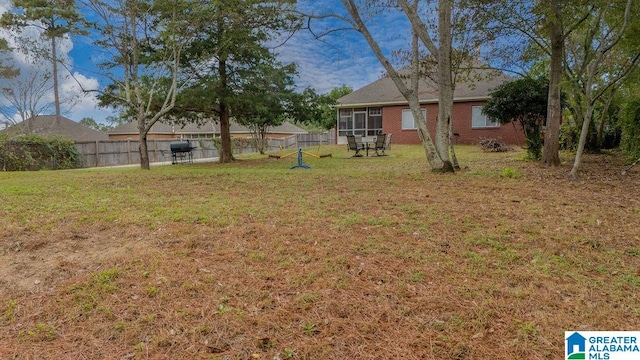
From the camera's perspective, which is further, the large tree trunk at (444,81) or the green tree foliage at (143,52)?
the green tree foliage at (143,52)

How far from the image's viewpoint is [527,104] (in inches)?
448

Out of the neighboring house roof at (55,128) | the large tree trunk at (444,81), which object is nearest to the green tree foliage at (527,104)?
the large tree trunk at (444,81)

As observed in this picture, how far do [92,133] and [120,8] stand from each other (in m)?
29.5

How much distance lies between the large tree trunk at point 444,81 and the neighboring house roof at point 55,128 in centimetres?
2287

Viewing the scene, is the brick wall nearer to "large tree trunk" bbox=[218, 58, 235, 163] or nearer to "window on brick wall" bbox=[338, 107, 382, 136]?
"window on brick wall" bbox=[338, 107, 382, 136]

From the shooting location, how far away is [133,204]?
18.5ft

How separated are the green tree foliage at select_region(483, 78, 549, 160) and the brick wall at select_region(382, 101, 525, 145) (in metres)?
8.26

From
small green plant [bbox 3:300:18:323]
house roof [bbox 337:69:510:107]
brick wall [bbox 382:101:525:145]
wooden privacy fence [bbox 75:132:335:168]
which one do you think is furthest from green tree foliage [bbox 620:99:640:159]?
wooden privacy fence [bbox 75:132:335:168]

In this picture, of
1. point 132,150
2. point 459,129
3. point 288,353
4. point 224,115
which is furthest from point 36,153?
point 459,129

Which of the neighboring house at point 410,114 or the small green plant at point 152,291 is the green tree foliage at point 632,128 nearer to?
the neighboring house at point 410,114

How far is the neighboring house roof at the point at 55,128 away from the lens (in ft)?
74.6

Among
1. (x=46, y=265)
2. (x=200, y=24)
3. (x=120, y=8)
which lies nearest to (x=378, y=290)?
(x=46, y=265)

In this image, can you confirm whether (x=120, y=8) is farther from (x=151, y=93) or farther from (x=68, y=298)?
(x=68, y=298)

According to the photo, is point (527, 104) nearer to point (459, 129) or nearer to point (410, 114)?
point (459, 129)
